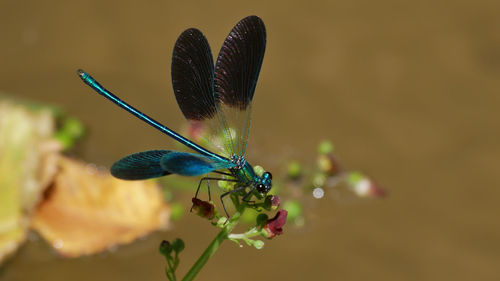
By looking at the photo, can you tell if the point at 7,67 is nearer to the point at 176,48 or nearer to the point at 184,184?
the point at 184,184

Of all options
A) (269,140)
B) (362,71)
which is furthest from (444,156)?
(269,140)

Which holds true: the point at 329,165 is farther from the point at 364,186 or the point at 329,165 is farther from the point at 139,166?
the point at 139,166

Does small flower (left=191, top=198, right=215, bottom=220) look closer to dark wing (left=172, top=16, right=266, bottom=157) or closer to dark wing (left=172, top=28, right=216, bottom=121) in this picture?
dark wing (left=172, top=16, right=266, bottom=157)

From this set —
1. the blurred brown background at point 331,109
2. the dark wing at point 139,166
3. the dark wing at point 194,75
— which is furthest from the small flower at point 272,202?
the blurred brown background at point 331,109

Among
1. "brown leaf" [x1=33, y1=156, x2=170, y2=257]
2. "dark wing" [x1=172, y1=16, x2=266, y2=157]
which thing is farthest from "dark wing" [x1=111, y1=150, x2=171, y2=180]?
"brown leaf" [x1=33, y1=156, x2=170, y2=257]

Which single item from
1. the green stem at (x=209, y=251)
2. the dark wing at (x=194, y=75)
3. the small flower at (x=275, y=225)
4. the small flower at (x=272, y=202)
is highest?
the dark wing at (x=194, y=75)

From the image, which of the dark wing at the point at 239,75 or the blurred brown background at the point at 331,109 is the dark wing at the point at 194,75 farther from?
the blurred brown background at the point at 331,109
